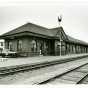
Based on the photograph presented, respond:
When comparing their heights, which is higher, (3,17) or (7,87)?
(3,17)

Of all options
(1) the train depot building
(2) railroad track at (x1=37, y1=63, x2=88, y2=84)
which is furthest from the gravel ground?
(1) the train depot building

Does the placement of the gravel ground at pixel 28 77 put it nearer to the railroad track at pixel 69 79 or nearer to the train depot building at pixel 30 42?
the railroad track at pixel 69 79

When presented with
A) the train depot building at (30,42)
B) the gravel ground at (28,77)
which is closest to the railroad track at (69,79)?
the gravel ground at (28,77)

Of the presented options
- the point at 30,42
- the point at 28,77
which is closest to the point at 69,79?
the point at 28,77

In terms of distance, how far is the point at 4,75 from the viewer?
698cm

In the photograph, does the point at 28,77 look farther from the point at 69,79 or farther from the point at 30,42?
the point at 30,42

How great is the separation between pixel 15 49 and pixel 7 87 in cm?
1939

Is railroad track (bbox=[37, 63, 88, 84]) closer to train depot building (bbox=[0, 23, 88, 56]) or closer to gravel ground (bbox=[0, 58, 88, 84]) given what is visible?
gravel ground (bbox=[0, 58, 88, 84])

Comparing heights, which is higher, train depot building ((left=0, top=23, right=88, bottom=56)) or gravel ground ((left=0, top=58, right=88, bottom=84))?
train depot building ((left=0, top=23, right=88, bottom=56))

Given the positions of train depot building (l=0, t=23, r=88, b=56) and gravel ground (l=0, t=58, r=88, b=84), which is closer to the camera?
gravel ground (l=0, t=58, r=88, b=84)

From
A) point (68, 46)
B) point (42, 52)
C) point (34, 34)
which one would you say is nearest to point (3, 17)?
point (34, 34)

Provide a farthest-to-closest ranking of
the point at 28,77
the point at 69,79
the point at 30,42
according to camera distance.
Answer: the point at 30,42 → the point at 28,77 → the point at 69,79

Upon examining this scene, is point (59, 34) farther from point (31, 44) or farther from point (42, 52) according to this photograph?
point (31, 44)

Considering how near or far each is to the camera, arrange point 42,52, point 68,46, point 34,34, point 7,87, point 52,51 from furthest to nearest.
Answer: point 68,46
point 52,51
point 42,52
point 34,34
point 7,87
